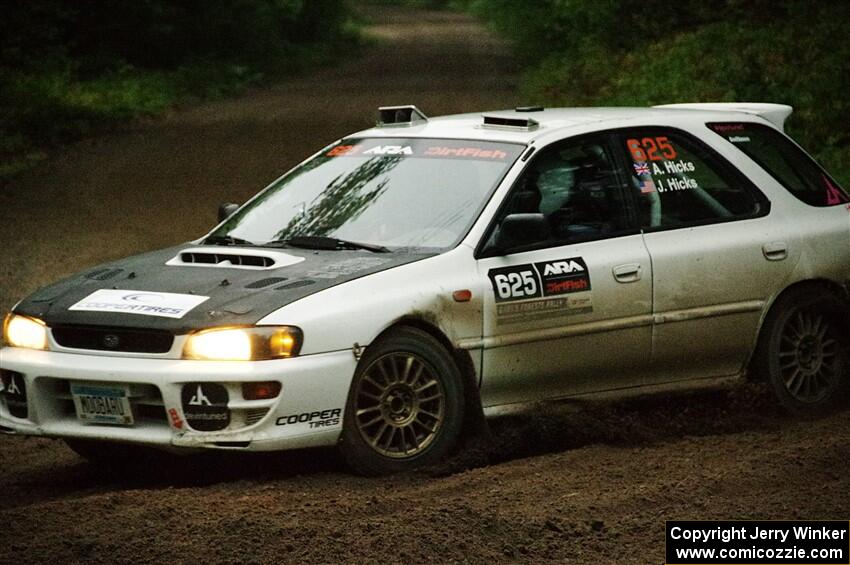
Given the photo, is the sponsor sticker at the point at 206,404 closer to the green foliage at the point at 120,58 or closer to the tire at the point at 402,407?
the tire at the point at 402,407

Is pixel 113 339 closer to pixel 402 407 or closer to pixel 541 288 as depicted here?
pixel 402 407

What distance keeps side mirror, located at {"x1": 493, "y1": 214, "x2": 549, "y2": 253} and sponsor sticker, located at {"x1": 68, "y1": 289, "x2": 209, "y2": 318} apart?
1375mm

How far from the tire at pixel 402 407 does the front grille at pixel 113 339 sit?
0.80 meters

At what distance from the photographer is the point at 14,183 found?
18578mm

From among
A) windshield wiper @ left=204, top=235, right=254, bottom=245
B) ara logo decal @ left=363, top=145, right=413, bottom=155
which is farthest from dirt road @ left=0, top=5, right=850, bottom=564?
ara logo decal @ left=363, top=145, right=413, bottom=155

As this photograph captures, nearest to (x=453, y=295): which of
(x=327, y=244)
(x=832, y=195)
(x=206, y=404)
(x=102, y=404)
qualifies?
(x=327, y=244)

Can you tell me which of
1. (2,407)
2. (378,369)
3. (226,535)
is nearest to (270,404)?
(378,369)

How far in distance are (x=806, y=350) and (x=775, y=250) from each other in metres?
0.56

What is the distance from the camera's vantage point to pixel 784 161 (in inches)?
326

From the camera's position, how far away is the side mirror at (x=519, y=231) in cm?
691

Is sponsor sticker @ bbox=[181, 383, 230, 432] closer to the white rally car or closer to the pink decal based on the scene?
the white rally car

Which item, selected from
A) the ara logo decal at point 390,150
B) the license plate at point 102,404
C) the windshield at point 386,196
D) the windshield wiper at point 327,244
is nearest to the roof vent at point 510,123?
the windshield at point 386,196

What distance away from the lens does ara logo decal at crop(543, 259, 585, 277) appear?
7031mm

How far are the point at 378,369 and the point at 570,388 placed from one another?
1128mm
